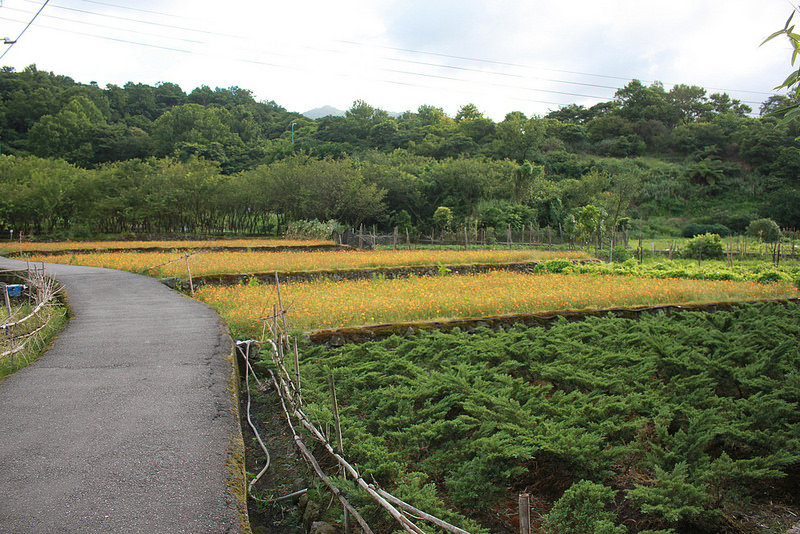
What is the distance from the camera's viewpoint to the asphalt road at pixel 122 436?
2.98 metres

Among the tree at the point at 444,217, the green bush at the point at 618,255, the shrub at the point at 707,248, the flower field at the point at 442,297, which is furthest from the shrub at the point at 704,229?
the flower field at the point at 442,297

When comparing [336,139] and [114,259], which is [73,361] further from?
[336,139]

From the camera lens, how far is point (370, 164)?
40.4 m

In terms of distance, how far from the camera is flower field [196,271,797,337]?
328 inches

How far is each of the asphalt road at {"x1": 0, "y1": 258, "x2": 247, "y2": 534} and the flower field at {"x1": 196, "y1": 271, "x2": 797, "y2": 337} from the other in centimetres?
175

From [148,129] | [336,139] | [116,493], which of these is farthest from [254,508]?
[148,129]

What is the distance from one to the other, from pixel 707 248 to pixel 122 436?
25.5 metres

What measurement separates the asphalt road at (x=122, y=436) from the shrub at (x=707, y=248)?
2319 cm

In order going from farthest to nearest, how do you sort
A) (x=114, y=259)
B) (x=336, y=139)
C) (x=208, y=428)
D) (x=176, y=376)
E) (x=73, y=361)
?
(x=336, y=139) < (x=114, y=259) < (x=73, y=361) < (x=176, y=376) < (x=208, y=428)

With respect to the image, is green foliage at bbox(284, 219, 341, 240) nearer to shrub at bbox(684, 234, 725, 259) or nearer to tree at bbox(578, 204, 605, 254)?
tree at bbox(578, 204, 605, 254)

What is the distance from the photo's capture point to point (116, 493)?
10.4ft

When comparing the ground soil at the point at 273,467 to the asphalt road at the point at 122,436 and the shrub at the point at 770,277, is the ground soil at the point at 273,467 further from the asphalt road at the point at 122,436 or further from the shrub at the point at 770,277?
the shrub at the point at 770,277

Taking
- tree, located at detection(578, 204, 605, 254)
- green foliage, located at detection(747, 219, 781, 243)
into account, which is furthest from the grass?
green foliage, located at detection(747, 219, 781, 243)

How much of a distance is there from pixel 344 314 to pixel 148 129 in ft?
226
